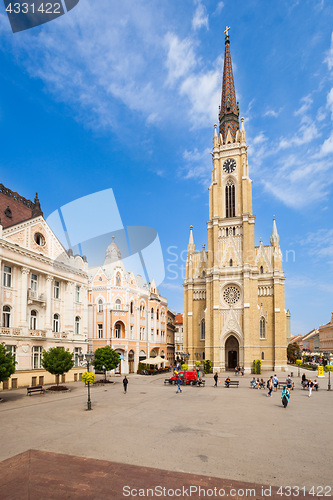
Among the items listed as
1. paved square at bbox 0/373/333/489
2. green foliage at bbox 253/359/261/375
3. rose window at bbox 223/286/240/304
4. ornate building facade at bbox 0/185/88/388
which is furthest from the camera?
rose window at bbox 223/286/240/304

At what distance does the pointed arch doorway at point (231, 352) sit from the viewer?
61041mm

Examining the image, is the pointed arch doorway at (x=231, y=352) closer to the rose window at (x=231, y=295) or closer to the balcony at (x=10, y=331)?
the rose window at (x=231, y=295)

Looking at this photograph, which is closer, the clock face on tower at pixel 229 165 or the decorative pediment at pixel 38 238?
the decorative pediment at pixel 38 238

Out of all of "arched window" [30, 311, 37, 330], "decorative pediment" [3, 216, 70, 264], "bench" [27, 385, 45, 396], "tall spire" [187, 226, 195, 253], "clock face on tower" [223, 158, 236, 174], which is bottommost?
"bench" [27, 385, 45, 396]

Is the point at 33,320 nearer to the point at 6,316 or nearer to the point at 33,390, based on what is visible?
the point at 6,316

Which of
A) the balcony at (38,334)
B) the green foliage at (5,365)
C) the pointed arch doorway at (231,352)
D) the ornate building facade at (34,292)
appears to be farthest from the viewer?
the pointed arch doorway at (231,352)

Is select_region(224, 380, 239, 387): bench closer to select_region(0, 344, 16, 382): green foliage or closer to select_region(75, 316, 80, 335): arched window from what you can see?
select_region(75, 316, 80, 335): arched window

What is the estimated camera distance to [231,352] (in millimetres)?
61812

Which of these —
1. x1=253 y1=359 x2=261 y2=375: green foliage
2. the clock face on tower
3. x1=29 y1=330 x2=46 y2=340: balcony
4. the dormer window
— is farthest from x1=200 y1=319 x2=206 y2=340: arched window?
the dormer window

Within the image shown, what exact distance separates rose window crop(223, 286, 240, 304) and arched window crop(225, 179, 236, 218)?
43.4ft

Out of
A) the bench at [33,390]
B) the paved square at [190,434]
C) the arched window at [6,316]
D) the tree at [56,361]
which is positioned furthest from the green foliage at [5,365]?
the arched window at [6,316]

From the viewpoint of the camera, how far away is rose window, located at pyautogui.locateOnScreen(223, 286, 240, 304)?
59.8m

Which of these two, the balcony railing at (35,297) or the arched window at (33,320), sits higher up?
the balcony railing at (35,297)

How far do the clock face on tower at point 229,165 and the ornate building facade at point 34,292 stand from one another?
3543cm
